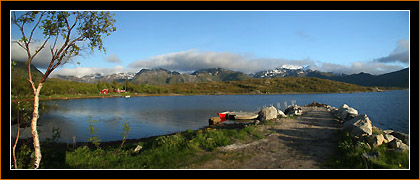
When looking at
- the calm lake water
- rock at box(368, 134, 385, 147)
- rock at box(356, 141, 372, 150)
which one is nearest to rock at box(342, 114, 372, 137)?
rock at box(368, 134, 385, 147)

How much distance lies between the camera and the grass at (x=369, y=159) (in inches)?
345

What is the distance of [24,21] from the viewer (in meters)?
7.60

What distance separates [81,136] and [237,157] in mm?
25175

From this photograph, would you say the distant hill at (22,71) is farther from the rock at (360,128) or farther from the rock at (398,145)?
the rock at (360,128)

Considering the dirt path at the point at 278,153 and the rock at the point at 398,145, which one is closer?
the dirt path at the point at 278,153

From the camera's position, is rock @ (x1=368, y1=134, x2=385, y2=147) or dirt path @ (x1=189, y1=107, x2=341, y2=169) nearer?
dirt path @ (x1=189, y1=107, x2=341, y2=169)

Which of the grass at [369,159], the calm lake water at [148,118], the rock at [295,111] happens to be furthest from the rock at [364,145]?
the rock at [295,111]

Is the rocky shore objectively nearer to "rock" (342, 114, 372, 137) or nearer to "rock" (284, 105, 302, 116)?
"rock" (342, 114, 372, 137)

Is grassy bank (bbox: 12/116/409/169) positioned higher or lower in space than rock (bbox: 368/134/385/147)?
lower

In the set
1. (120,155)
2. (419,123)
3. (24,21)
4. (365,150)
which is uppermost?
(24,21)

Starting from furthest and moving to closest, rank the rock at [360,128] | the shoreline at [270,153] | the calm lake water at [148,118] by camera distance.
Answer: the calm lake water at [148,118]
the rock at [360,128]
the shoreline at [270,153]

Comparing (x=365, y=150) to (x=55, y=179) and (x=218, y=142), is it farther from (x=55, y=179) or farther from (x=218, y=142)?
(x=55, y=179)

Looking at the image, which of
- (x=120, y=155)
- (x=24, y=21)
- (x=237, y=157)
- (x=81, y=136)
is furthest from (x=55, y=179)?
(x=81, y=136)

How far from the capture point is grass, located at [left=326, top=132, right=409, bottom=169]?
877 cm
